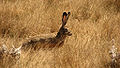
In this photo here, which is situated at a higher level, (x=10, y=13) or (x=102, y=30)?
(x=10, y=13)

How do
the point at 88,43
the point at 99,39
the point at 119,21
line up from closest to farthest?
the point at 88,43 < the point at 99,39 < the point at 119,21

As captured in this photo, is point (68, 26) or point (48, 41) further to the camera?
point (68, 26)

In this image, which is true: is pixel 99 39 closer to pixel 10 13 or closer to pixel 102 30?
pixel 102 30

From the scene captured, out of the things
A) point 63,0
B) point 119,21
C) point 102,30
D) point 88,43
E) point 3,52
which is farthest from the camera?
point 63,0

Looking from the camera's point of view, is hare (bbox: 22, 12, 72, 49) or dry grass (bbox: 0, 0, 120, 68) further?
hare (bbox: 22, 12, 72, 49)

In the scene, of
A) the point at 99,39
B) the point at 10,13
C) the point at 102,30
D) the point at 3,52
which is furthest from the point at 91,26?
the point at 3,52

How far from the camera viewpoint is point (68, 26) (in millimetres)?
5055

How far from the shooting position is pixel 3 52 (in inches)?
134

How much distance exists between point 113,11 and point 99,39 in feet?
5.81

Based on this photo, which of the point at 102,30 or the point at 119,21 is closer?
the point at 102,30

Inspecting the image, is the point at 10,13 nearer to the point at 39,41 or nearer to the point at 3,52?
the point at 39,41

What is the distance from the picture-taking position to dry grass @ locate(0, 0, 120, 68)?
3.58m

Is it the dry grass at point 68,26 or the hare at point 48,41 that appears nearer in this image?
the dry grass at point 68,26

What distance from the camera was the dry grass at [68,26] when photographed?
3580 mm
